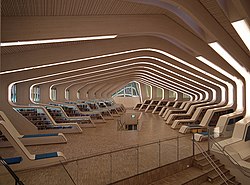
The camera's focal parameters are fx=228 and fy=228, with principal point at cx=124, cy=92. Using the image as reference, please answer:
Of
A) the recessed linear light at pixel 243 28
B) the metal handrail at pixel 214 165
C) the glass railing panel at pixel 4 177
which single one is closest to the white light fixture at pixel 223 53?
the recessed linear light at pixel 243 28

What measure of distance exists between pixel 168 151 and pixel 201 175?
1339 mm

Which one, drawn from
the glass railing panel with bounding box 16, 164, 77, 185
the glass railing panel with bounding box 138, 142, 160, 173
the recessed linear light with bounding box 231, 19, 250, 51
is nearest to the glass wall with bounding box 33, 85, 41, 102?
the glass railing panel with bounding box 138, 142, 160, 173

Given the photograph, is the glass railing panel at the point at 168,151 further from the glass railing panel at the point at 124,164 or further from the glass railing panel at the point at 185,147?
the glass railing panel at the point at 124,164

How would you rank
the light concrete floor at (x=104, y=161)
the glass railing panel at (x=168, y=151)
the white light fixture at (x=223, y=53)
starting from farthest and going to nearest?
the white light fixture at (x=223, y=53)
the glass railing panel at (x=168, y=151)
the light concrete floor at (x=104, y=161)

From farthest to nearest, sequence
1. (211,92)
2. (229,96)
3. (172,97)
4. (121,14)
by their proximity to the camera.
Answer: (172,97), (211,92), (229,96), (121,14)

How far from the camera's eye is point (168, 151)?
823 cm

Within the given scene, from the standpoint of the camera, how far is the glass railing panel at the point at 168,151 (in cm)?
782

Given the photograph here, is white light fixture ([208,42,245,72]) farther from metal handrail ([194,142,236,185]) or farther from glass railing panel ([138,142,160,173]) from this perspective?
glass railing panel ([138,142,160,173])

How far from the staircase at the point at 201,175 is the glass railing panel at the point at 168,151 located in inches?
20.3

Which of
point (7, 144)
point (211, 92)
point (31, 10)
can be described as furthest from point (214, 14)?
point (211, 92)

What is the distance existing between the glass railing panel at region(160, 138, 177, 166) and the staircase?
51 centimetres

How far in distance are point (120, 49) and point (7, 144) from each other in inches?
262

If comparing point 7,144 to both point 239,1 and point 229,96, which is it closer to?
point 239,1

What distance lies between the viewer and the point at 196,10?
651 centimetres
